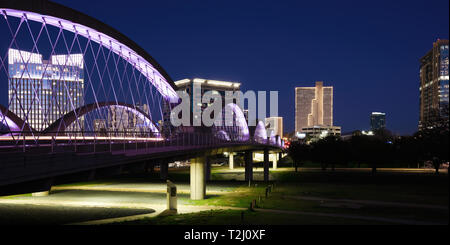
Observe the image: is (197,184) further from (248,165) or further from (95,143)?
(248,165)

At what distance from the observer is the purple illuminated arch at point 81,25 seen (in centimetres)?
1947

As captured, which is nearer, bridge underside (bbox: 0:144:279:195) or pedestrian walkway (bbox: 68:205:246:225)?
bridge underside (bbox: 0:144:279:195)

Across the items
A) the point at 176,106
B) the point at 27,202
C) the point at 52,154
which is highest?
the point at 176,106

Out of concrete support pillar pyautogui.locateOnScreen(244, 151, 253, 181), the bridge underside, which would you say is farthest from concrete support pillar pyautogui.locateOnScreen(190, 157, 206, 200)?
concrete support pillar pyautogui.locateOnScreen(244, 151, 253, 181)

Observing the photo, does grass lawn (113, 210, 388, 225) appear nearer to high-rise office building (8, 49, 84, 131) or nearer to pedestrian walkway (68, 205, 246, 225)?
pedestrian walkway (68, 205, 246, 225)

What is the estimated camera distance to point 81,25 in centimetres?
2428

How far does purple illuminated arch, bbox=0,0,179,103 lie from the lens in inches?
766

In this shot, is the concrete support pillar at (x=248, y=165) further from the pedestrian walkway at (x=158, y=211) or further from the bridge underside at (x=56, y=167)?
the bridge underside at (x=56, y=167)

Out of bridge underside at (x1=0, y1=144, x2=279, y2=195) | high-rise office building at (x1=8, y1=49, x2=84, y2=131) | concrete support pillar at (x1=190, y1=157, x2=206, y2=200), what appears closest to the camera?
bridge underside at (x1=0, y1=144, x2=279, y2=195)

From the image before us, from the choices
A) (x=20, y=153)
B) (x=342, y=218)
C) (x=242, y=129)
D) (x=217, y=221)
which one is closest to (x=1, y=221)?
(x=217, y=221)

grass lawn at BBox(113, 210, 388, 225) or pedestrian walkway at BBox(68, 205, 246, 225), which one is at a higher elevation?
grass lawn at BBox(113, 210, 388, 225)
